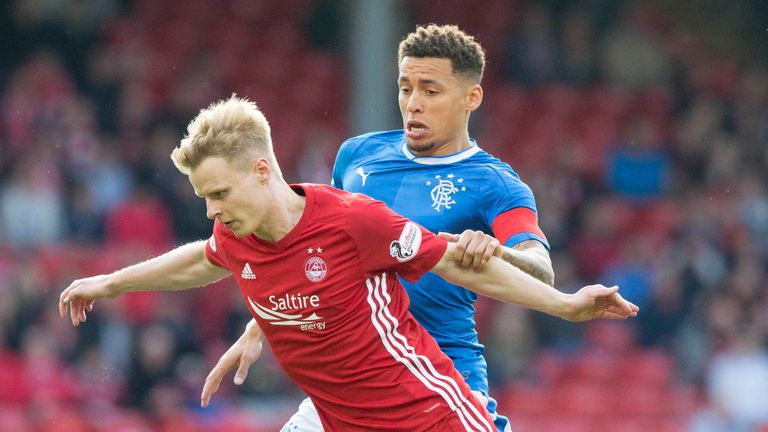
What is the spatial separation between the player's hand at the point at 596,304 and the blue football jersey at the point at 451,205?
1.89 feet

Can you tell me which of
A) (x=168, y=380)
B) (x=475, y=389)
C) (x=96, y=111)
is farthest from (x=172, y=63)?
(x=475, y=389)

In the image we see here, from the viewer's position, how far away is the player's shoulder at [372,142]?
5805mm

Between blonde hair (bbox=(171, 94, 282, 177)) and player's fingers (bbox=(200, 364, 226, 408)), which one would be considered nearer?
blonde hair (bbox=(171, 94, 282, 177))

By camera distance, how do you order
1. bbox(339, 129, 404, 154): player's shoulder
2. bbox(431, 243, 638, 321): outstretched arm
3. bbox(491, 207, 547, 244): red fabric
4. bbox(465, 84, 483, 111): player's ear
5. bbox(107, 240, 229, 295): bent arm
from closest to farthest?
bbox(431, 243, 638, 321): outstretched arm, bbox(107, 240, 229, 295): bent arm, bbox(491, 207, 547, 244): red fabric, bbox(465, 84, 483, 111): player's ear, bbox(339, 129, 404, 154): player's shoulder

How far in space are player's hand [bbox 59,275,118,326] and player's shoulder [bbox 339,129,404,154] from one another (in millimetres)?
Answer: 1217

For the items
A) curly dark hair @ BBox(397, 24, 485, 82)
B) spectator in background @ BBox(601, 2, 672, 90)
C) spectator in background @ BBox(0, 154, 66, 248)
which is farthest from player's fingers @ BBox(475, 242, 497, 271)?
spectator in background @ BBox(601, 2, 672, 90)

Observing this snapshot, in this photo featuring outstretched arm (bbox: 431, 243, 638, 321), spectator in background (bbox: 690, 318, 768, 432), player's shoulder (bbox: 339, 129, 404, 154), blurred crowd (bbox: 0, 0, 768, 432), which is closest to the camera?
outstretched arm (bbox: 431, 243, 638, 321)

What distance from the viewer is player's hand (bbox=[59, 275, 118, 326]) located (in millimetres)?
5238

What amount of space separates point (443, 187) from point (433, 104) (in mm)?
344

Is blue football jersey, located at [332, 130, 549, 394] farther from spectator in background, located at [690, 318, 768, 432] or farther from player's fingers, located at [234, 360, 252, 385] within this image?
spectator in background, located at [690, 318, 768, 432]

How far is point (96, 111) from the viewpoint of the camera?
1443 cm

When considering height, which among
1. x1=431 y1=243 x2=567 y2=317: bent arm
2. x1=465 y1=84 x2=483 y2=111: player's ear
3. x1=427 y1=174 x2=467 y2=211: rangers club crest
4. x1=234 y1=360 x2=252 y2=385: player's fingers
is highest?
x1=465 y1=84 x2=483 y2=111: player's ear

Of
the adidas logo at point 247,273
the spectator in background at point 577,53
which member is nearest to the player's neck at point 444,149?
the adidas logo at point 247,273

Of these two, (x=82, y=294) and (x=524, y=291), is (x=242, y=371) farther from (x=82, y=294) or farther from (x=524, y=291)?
(x=524, y=291)
